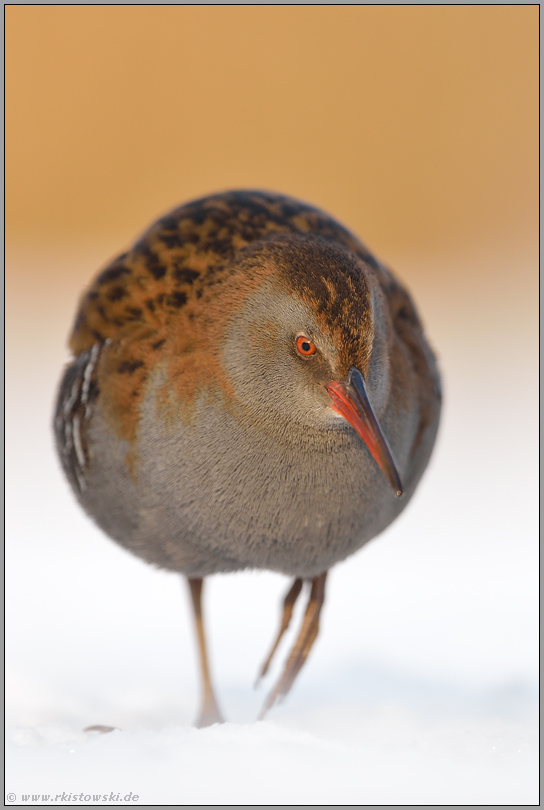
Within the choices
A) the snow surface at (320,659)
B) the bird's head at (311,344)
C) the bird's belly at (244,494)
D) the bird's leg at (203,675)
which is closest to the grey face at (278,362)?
the bird's head at (311,344)

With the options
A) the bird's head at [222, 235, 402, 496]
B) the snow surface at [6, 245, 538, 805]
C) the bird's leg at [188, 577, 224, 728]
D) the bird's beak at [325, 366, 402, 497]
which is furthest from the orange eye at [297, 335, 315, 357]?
the bird's leg at [188, 577, 224, 728]

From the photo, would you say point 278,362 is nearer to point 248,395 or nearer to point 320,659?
point 248,395

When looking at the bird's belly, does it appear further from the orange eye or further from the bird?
the orange eye

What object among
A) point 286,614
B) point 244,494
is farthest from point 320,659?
point 244,494

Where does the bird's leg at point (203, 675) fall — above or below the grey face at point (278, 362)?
below

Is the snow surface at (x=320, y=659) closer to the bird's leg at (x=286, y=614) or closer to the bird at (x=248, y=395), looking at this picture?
the bird's leg at (x=286, y=614)

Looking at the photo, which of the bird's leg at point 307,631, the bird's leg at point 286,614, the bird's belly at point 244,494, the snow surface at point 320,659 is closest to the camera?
the snow surface at point 320,659

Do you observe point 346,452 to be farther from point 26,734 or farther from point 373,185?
point 373,185

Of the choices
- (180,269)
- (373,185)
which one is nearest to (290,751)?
(180,269)
